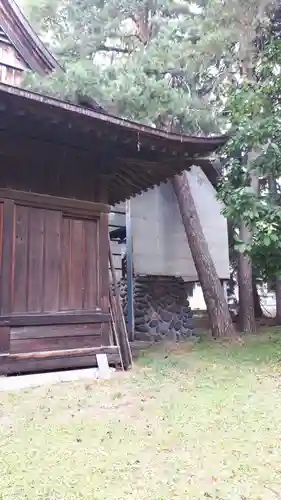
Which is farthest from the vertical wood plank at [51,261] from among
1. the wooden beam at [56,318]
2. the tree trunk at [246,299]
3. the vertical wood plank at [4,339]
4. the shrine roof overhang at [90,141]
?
the tree trunk at [246,299]

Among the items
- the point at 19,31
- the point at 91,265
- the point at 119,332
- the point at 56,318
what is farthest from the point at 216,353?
the point at 19,31

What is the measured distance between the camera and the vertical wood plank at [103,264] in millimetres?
5145

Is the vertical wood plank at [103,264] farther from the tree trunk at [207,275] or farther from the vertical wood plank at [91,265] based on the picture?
the tree trunk at [207,275]

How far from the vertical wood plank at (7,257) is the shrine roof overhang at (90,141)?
617 mm

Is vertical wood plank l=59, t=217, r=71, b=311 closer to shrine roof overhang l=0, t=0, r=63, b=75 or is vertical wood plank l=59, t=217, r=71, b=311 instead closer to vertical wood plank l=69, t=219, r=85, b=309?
vertical wood plank l=69, t=219, r=85, b=309

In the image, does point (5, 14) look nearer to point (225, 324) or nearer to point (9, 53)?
point (9, 53)

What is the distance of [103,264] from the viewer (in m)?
5.22

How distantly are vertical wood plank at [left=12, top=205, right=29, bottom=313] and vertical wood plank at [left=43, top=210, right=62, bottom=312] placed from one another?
23cm

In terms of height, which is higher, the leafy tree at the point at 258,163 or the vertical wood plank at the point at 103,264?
the leafy tree at the point at 258,163

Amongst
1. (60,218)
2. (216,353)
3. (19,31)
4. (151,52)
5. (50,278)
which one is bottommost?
(216,353)

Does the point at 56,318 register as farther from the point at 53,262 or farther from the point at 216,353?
the point at 216,353

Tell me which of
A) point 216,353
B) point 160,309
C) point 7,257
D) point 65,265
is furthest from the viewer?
point 160,309

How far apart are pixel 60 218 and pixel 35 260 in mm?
569

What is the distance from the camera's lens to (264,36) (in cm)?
823
